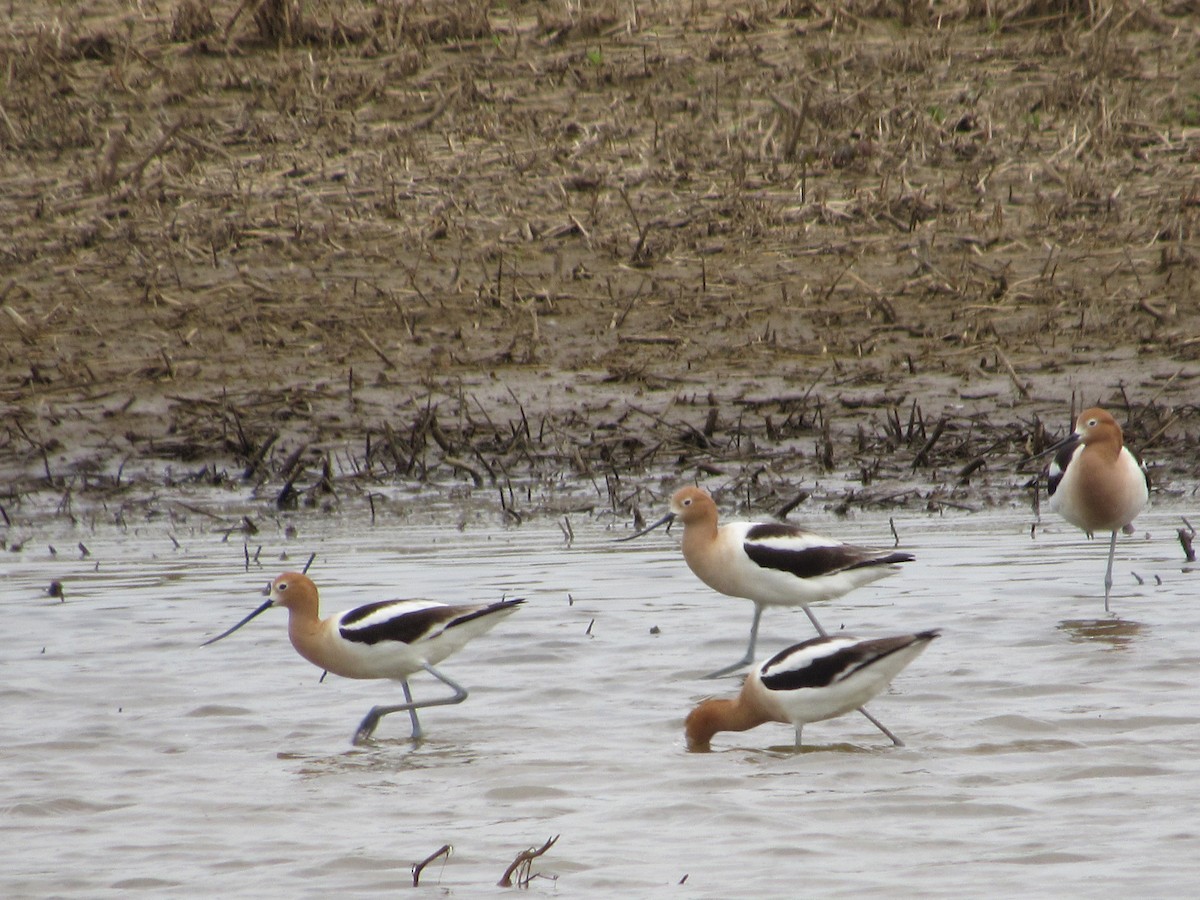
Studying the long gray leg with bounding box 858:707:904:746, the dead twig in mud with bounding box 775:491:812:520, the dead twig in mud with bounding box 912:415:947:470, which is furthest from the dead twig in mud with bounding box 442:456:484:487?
the long gray leg with bounding box 858:707:904:746

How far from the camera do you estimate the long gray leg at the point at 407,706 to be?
635 cm

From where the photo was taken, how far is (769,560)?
7.23 metres

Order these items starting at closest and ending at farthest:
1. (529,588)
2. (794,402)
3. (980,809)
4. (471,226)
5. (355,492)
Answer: (980,809)
(529,588)
(355,492)
(794,402)
(471,226)

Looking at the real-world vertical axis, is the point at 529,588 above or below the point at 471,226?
below

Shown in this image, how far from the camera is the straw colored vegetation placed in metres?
10.5

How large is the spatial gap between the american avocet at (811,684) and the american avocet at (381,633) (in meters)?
0.80

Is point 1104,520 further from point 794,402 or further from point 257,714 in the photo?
point 257,714

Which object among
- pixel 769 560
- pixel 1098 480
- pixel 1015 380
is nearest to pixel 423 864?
pixel 769 560

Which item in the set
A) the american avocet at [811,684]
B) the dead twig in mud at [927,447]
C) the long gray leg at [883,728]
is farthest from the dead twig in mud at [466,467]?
the long gray leg at [883,728]

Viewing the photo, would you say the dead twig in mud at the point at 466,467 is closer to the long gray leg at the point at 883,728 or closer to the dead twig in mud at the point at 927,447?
the dead twig in mud at the point at 927,447

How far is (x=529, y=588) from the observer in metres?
8.12

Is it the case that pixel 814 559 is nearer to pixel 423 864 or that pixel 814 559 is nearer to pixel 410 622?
pixel 410 622

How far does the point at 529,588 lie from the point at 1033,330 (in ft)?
15.4

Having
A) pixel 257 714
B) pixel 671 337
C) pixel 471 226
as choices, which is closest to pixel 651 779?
pixel 257 714
